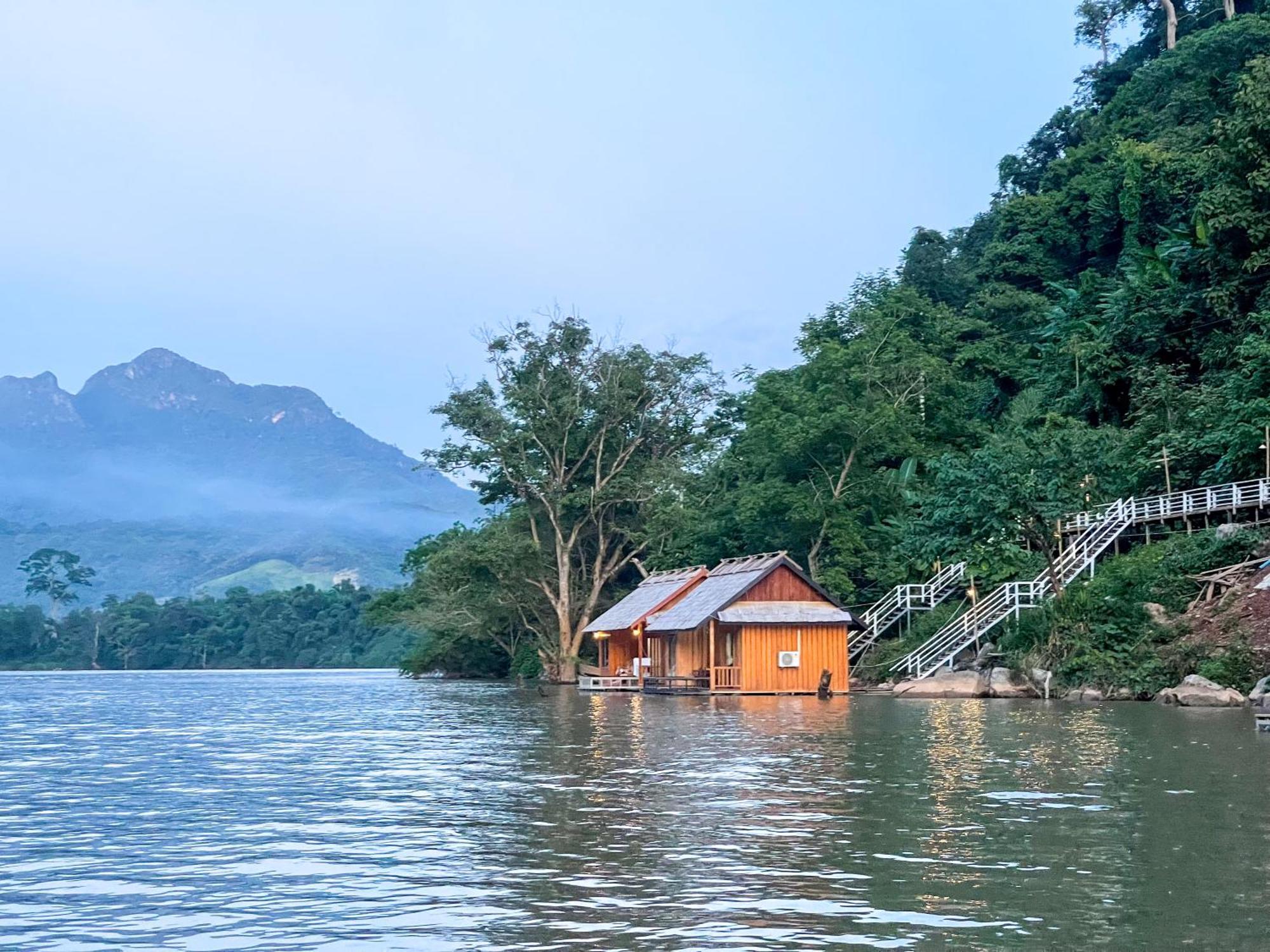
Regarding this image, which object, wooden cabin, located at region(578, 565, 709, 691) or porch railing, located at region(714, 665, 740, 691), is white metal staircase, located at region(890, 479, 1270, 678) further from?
wooden cabin, located at region(578, 565, 709, 691)

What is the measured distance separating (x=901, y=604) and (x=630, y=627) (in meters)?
10.9

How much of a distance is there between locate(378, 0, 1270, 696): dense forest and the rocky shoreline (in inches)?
30.4

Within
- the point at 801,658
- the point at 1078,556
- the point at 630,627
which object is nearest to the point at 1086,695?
the point at 1078,556

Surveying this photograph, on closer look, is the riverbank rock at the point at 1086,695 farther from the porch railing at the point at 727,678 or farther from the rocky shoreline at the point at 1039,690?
the porch railing at the point at 727,678

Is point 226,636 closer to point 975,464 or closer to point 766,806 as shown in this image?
point 975,464

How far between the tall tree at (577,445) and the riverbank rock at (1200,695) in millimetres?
37821

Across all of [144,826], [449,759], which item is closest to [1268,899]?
[144,826]

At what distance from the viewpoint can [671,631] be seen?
53.7 metres

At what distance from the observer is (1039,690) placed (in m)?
42.6

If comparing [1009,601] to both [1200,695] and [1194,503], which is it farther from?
[1200,695]

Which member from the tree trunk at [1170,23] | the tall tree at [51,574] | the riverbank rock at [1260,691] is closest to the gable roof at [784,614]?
the riverbank rock at [1260,691]

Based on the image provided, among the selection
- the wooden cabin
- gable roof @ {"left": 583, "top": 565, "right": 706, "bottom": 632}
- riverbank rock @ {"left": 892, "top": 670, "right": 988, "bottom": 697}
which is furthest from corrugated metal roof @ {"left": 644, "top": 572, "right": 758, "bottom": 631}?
riverbank rock @ {"left": 892, "top": 670, "right": 988, "bottom": 697}

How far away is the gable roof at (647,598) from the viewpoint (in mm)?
58438

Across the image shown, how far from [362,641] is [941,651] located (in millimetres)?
109725
